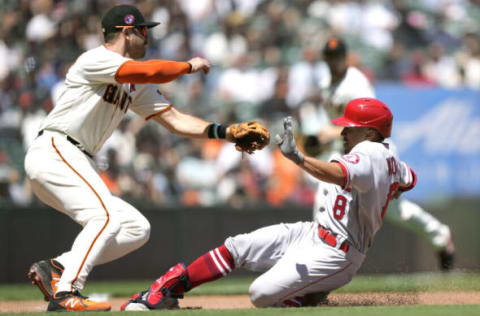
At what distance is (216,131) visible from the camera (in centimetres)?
539

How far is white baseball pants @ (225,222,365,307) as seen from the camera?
490 centimetres

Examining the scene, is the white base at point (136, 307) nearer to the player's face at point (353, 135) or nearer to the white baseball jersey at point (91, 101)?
the white baseball jersey at point (91, 101)

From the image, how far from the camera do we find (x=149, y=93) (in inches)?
220

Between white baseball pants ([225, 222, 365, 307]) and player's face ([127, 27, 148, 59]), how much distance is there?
1477mm

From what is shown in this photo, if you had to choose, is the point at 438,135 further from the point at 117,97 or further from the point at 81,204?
the point at 81,204

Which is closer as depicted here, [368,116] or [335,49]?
[368,116]

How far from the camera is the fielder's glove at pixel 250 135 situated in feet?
16.8

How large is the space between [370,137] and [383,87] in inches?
271

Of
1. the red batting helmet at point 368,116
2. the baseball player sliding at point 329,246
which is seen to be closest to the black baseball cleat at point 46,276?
the baseball player sliding at point 329,246

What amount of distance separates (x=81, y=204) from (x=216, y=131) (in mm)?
1119

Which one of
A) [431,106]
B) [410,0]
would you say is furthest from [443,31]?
[431,106]

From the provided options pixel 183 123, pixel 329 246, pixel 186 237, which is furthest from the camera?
pixel 186 237

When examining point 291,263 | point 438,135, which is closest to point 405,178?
point 291,263

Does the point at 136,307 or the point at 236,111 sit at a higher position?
the point at 236,111
